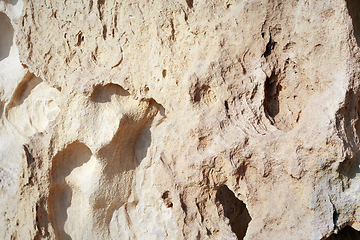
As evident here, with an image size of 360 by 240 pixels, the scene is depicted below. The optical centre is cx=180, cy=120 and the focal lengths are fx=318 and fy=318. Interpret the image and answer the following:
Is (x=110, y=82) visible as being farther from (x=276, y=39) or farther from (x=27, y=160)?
(x=276, y=39)

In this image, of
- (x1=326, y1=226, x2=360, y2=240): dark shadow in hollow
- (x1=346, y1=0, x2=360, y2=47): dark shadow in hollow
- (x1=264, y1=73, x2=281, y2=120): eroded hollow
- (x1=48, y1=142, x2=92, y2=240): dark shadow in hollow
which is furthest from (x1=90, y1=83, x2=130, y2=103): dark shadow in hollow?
(x1=326, y1=226, x2=360, y2=240): dark shadow in hollow

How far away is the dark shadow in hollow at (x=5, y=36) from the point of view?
2.29 metres

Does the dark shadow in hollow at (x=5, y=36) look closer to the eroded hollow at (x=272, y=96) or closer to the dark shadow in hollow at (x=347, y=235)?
the eroded hollow at (x=272, y=96)

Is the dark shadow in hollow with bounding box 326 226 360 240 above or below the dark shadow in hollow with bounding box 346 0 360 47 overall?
below

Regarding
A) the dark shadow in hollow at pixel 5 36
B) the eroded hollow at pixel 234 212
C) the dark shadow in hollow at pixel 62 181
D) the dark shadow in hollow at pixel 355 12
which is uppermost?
the dark shadow in hollow at pixel 5 36

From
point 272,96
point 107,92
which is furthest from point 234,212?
point 107,92

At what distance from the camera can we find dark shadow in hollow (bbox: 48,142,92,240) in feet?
6.25

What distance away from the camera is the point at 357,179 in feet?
4.15

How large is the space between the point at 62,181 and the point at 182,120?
35.4 inches

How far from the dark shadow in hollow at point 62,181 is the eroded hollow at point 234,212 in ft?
2.71

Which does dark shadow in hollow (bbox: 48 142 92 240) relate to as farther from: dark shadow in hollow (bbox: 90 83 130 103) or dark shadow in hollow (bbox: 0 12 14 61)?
dark shadow in hollow (bbox: 0 12 14 61)

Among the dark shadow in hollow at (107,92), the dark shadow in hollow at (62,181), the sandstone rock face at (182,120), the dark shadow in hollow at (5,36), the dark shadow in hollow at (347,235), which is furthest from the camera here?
the dark shadow in hollow at (5,36)

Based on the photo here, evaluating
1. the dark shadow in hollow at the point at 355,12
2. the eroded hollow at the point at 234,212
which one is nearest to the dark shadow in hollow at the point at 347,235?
the eroded hollow at the point at 234,212

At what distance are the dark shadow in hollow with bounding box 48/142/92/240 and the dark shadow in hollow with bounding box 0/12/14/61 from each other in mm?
995
